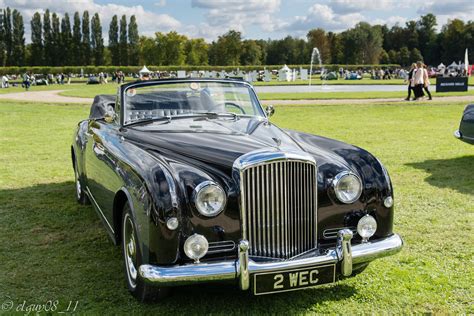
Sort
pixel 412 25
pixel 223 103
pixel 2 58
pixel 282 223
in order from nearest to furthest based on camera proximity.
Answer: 1. pixel 282 223
2. pixel 223 103
3. pixel 2 58
4. pixel 412 25

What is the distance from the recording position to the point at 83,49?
109 meters

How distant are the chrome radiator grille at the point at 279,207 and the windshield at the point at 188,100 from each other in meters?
2.03

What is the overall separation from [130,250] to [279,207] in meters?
1.30

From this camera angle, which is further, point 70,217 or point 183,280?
point 70,217

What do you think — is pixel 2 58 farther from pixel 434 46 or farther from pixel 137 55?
pixel 434 46

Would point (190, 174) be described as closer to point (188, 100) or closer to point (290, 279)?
point (290, 279)

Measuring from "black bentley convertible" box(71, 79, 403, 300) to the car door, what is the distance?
0.05 meters

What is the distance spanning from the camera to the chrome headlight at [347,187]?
12.7 ft

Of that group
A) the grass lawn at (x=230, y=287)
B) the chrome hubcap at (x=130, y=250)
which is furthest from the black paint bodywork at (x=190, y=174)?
the grass lawn at (x=230, y=287)

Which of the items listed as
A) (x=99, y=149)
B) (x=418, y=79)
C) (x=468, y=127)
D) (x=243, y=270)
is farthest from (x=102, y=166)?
(x=418, y=79)

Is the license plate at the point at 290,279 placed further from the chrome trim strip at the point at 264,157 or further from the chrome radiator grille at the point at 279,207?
the chrome trim strip at the point at 264,157

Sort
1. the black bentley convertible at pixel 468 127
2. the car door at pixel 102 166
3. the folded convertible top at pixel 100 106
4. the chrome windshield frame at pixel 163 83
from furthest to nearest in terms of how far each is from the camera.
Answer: the black bentley convertible at pixel 468 127 < the folded convertible top at pixel 100 106 < the chrome windshield frame at pixel 163 83 < the car door at pixel 102 166

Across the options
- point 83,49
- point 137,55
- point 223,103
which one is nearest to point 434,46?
point 137,55

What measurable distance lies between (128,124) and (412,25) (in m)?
139
